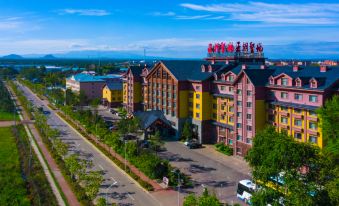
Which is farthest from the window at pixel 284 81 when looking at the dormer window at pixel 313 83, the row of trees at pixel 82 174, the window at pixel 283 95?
the row of trees at pixel 82 174

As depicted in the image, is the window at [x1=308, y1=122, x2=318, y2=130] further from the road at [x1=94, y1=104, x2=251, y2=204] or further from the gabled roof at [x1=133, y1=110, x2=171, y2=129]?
the gabled roof at [x1=133, y1=110, x2=171, y2=129]

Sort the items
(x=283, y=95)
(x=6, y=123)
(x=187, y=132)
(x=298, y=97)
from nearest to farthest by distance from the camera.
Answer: (x=298, y=97)
(x=283, y=95)
(x=187, y=132)
(x=6, y=123)

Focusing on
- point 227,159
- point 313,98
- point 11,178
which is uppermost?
point 313,98

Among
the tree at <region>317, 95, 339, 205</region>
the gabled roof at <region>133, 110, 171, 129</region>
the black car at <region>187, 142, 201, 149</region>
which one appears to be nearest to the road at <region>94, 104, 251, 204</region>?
the black car at <region>187, 142, 201, 149</region>

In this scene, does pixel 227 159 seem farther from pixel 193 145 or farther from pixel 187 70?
pixel 187 70

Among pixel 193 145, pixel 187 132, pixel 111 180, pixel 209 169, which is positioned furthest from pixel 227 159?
pixel 111 180

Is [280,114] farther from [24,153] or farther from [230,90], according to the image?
[24,153]
